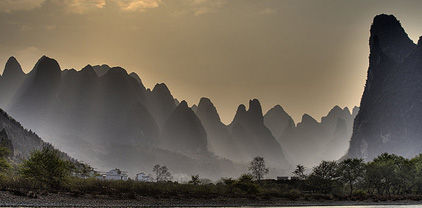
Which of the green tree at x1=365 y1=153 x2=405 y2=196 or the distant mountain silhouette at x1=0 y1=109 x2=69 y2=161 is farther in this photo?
the distant mountain silhouette at x1=0 y1=109 x2=69 y2=161

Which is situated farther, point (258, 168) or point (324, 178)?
point (258, 168)

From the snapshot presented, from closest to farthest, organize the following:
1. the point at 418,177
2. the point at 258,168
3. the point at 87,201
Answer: the point at 87,201 → the point at 418,177 → the point at 258,168

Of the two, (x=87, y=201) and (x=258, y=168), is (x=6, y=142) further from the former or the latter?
(x=87, y=201)

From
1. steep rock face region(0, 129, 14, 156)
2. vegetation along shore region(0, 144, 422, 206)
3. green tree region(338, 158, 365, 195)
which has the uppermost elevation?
steep rock face region(0, 129, 14, 156)

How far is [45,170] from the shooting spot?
49375 mm

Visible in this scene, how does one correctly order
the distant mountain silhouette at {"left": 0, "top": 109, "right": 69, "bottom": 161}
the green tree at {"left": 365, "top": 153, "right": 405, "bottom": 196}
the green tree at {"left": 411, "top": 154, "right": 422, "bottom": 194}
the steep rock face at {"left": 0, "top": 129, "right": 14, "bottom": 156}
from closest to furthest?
1. the green tree at {"left": 411, "top": 154, "right": 422, "bottom": 194}
2. the green tree at {"left": 365, "top": 153, "right": 405, "bottom": 196}
3. the steep rock face at {"left": 0, "top": 129, "right": 14, "bottom": 156}
4. the distant mountain silhouette at {"left": 0, "top": 109, "right": 69, "bottom": 161}

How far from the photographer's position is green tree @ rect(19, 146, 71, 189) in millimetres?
48750

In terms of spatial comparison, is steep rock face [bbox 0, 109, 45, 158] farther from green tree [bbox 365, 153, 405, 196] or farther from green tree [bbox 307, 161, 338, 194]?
green tree [bbox 365, 153, 405, 196]

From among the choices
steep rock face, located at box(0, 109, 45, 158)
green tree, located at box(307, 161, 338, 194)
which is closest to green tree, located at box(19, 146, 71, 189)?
green tree, located at box(307, 161, 338, 194)

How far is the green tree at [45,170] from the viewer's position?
48.8 m

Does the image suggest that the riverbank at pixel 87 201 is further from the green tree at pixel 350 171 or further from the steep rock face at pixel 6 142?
the steep rock face at pixel 6 142

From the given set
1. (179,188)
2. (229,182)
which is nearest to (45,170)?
(179,188)

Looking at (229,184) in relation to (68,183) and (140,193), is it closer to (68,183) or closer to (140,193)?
(140,193)

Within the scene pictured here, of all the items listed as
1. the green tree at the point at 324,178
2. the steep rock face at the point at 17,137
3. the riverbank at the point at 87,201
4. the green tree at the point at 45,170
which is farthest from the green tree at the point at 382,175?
the steep rock face at the point at 17,137
